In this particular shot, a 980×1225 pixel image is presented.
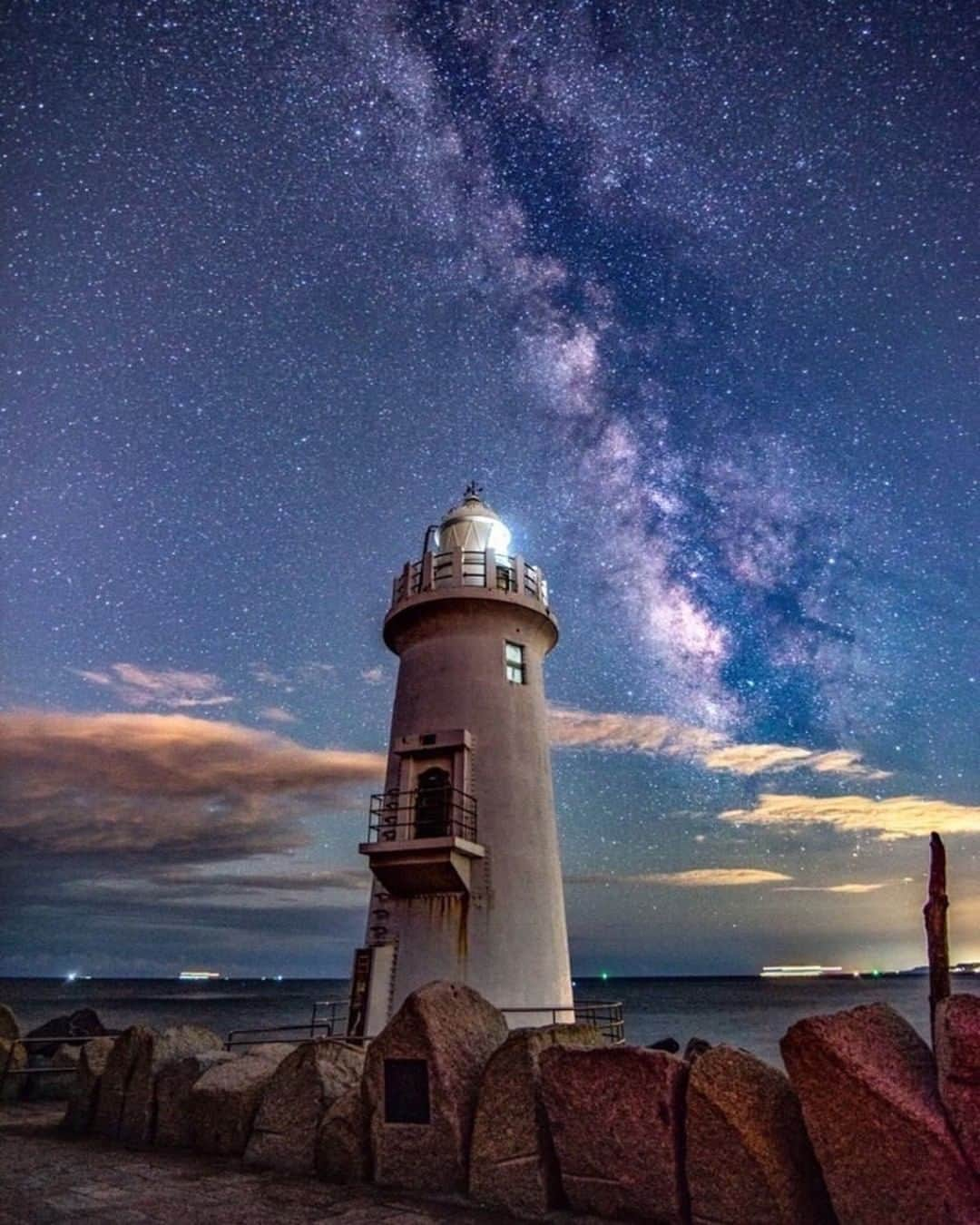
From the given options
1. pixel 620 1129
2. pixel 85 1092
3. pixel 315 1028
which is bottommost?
pixel 315 1028

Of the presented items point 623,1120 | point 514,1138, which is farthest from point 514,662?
point 623,1120

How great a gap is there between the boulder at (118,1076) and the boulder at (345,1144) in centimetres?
346

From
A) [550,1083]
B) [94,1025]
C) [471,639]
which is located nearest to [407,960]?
[471,639]

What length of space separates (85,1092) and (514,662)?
11.7m

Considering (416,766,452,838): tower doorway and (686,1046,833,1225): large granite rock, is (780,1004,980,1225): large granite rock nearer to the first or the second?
(686,1046,833,1225): large granite rock

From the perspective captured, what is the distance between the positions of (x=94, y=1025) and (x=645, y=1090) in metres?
23.8

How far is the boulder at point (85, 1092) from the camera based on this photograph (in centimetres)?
1088

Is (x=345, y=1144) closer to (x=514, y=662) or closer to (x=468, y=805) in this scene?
(x=468, y=805)

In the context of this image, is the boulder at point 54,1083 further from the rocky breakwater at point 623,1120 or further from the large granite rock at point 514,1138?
the large granite rock at point 514,1138

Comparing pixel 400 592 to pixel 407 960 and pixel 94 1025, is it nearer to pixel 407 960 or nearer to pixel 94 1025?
pixel 407 960

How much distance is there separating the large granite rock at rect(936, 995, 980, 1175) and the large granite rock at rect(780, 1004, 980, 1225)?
99 mm

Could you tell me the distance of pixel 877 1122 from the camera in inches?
235

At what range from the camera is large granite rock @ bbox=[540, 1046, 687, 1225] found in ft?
22.3

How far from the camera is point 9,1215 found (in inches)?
278
